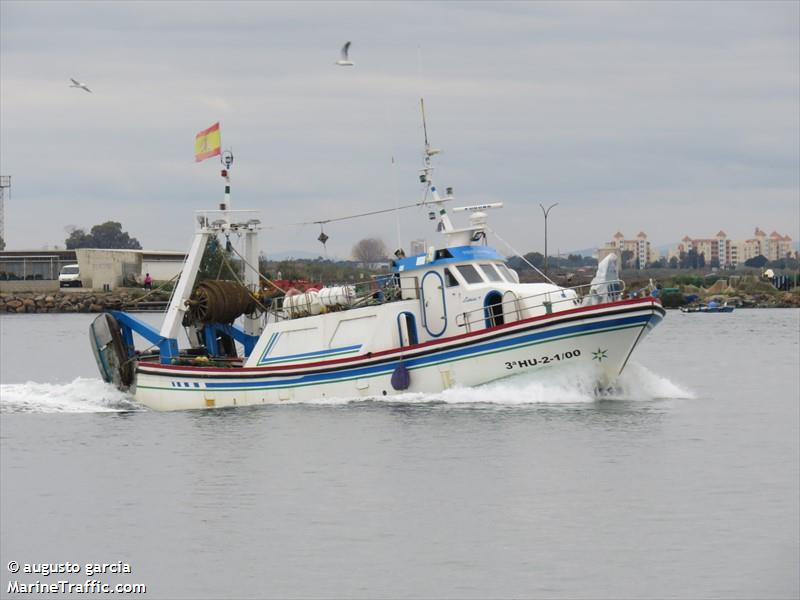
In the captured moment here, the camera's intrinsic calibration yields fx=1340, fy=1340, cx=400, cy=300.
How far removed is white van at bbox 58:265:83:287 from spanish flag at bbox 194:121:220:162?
83.0 metres

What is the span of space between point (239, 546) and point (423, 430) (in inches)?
360

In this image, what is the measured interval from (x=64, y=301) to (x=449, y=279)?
82.3m

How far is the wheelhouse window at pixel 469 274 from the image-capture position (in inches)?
1281

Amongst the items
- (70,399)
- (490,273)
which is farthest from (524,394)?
(70,399)

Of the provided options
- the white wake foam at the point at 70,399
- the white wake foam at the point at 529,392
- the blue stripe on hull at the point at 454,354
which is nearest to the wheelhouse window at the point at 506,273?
the blue stripe on hull at the point at 454,354

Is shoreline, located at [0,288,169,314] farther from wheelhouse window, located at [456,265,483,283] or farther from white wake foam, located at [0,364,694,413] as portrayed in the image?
wheelhouse window, located at [456,265,483,283]

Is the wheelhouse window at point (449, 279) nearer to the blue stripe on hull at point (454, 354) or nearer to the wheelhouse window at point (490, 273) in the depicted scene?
the wheelhouse window at point (490, 273)

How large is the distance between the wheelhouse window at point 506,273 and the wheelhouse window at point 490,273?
0.21 metres

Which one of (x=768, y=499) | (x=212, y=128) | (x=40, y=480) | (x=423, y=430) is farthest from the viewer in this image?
(x=212, y=128)

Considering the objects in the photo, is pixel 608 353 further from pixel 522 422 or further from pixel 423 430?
pixel 423 430

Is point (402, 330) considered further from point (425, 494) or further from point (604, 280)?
point (425, 494)

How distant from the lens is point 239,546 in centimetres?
2016

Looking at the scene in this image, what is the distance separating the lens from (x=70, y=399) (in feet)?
120

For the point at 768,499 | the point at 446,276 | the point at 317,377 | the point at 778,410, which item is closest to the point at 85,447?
the point at 317,377
